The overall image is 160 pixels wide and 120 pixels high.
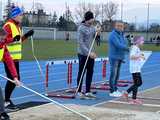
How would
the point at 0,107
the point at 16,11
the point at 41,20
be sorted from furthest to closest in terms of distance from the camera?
the point at 41,20 → the point at 16,11 → the point at 0,107

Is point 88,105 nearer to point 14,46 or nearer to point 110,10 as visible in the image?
point 14,46

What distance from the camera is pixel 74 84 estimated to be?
1656 centimetres

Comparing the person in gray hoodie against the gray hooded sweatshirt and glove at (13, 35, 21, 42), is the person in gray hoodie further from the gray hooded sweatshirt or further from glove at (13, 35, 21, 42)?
glove at (13, 35, 21, 42)

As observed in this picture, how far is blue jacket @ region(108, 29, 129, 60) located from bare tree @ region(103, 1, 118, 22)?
91.9 metres

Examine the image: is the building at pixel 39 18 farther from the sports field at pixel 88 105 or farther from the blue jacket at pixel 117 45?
the blue jacket at pixel 117 45

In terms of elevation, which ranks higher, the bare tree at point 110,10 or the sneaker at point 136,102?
the sneaker at point 136,102

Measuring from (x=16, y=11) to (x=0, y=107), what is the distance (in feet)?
8.97

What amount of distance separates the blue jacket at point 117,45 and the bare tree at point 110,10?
301ft

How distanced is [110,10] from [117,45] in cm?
9469

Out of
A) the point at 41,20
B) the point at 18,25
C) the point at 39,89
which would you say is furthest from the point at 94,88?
the point at 41,20

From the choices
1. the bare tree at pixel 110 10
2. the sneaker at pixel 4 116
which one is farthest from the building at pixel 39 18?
the sneaker at pixel 4 116

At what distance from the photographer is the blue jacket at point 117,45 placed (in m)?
12.9

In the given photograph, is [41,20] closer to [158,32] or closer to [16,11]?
[158,32]

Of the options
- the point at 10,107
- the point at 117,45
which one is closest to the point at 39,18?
the point at 117,45
